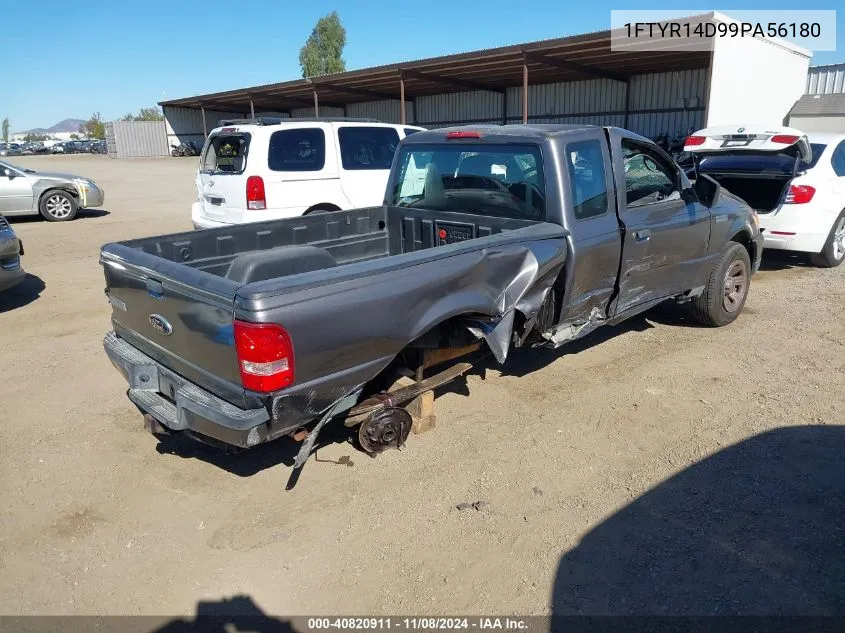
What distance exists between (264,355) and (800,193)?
295 inches

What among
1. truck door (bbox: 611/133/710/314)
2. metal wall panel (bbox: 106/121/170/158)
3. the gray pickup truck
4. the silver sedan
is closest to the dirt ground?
the gray pickup truck

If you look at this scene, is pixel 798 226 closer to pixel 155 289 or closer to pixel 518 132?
pixel 518 132

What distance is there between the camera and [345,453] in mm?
4035

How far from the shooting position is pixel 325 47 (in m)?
67.6

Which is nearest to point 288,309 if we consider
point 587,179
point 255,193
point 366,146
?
point 587,179

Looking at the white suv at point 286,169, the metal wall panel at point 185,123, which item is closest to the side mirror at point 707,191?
the white suv at point 286,169

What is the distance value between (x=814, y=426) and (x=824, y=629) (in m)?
2.03

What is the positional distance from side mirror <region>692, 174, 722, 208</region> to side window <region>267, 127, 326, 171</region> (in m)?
4.76

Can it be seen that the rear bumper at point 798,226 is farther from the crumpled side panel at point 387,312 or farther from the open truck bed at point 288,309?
the crumpled side panel at point 387,312

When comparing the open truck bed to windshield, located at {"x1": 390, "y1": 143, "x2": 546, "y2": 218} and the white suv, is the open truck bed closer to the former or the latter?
windshield, located at {"x1": 390, "y1": 143, "x2": 546, "y2": 218}

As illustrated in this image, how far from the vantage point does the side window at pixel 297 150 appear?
793cm

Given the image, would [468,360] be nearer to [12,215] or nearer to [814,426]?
[814,426]

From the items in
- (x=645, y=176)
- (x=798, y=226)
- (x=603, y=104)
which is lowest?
(x=798, y=226)

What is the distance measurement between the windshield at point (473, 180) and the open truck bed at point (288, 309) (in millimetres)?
211
